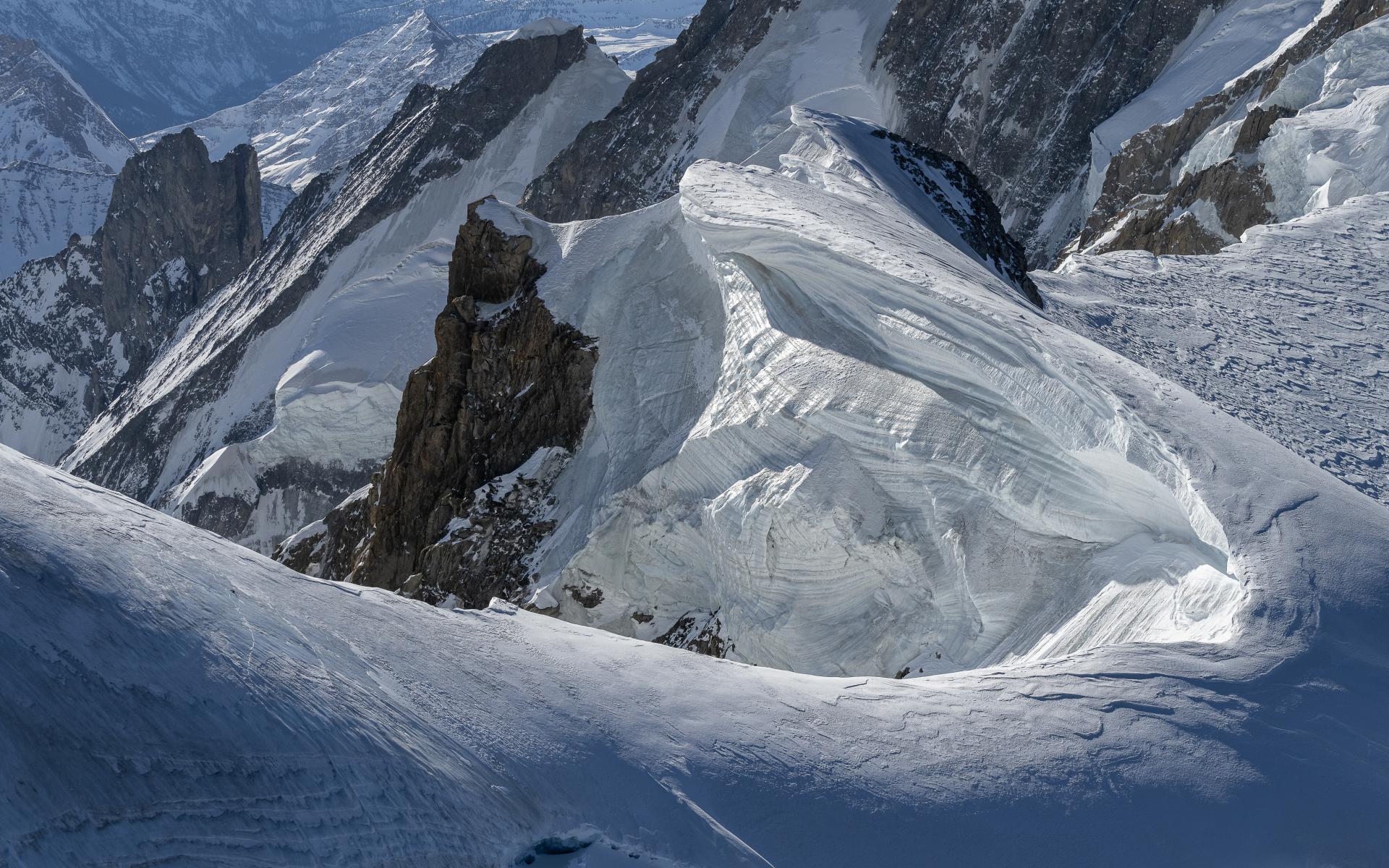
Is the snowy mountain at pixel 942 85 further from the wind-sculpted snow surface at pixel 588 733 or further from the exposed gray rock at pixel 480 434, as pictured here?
the wind-sculpted snow surface at pixel 588 733

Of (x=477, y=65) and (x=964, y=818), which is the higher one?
(x=477, y=65)

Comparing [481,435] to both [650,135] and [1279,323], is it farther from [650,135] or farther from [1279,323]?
Result: [650,135]

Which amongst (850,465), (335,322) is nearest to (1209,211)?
(850,465)

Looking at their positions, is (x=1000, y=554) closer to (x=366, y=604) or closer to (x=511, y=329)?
(x=366, y=604)

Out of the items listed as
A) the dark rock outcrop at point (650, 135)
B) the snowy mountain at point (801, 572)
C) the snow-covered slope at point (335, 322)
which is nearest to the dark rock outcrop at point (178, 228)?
the snow-covered slope at point (335, 322)

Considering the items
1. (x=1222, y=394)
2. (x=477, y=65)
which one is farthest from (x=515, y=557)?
(x=477, y=65)

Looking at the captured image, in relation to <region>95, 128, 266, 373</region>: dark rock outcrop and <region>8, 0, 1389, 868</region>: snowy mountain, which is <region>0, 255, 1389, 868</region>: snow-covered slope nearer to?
<region>8, 0, 1389, 868</region>: snowy mountain

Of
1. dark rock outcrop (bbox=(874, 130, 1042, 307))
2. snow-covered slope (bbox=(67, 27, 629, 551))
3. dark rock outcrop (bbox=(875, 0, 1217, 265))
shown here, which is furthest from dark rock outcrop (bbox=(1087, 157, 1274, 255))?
snow-covered slope (bbox=(67, 27, 629, 551))
